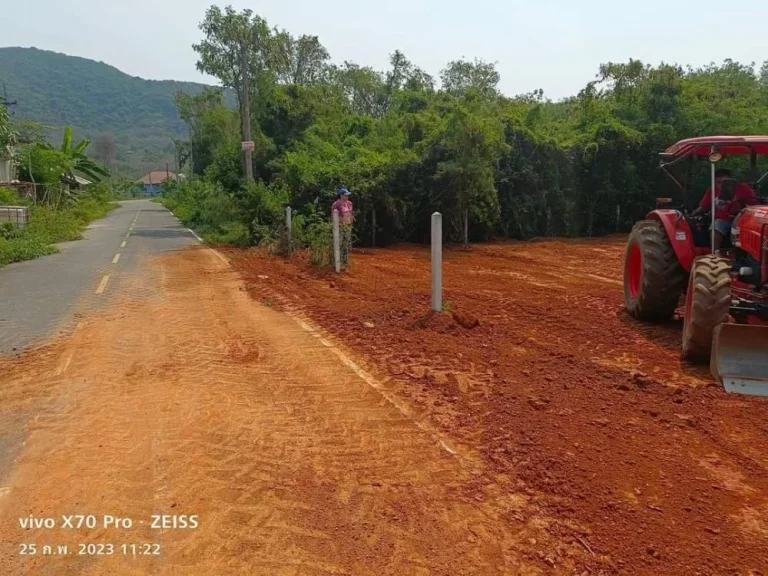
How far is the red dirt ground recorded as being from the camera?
120 inches

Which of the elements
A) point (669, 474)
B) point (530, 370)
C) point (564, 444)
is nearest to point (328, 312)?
point (530, 370)

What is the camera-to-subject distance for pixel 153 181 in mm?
125562

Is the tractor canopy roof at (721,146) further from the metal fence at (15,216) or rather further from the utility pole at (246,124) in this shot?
the metal fence at (15,216)

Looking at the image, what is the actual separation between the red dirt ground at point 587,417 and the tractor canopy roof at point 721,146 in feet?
6.78

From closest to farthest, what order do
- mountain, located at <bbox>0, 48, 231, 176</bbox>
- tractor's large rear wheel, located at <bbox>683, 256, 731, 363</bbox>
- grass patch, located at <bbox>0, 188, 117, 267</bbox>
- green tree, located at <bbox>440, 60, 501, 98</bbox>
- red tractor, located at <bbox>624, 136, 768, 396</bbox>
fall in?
1. red tractor, located at <bbox>624, 136, 768, 396</bbox>
2. tractor's large rear wheel, located at <bbox>683, 256, 731, 363</bbox>
3. grass patch, located at <bbox>0, 188, 117, 267</bbox>
4. green tree, located at <bbox>440, 60, 501, 98</bbox>
5. mountain, located at <bbox>0, 48, 231, 176</bbox>

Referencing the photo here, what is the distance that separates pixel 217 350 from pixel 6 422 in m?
2.33

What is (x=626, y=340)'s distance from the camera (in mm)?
6770

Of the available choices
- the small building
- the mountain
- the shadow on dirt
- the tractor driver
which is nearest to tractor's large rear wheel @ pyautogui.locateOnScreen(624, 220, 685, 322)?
the shadow on dirt

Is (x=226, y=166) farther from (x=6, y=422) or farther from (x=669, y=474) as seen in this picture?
(x=669, y=474)

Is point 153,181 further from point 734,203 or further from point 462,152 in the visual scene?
point 734,203

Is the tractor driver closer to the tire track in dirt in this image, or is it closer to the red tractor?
the red tractor

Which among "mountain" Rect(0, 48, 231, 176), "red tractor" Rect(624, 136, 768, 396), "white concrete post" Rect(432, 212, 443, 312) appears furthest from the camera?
"mountain" Rect(0, 48, 231, 176)

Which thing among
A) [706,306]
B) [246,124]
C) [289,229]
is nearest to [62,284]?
[289,229]

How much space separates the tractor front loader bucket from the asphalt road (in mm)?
7237
